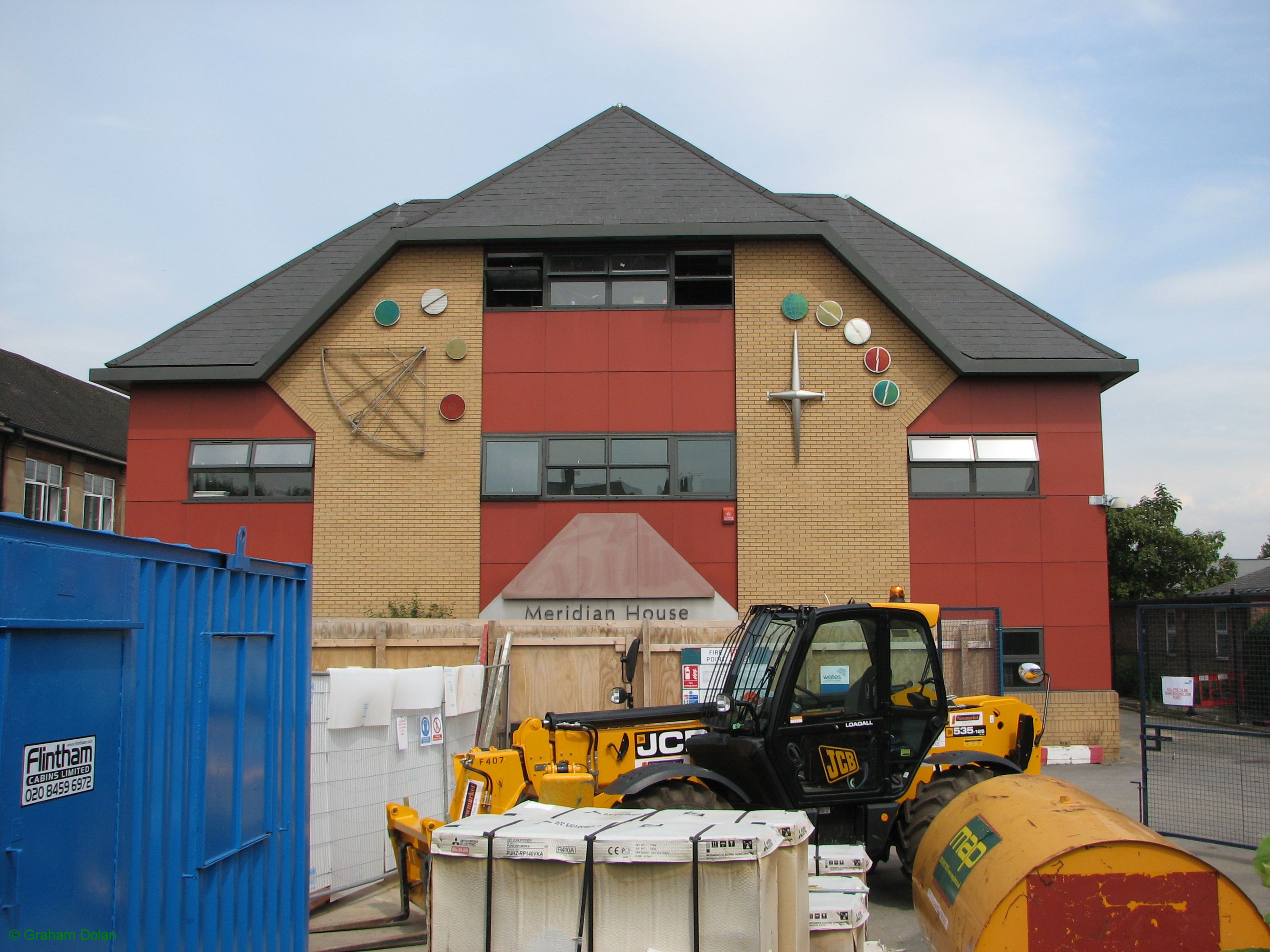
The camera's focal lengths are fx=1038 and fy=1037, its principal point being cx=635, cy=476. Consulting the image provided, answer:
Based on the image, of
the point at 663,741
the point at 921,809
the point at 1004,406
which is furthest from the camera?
the point at 1004,406

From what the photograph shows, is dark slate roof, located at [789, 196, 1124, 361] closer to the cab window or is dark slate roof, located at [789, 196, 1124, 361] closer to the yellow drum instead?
the cab window

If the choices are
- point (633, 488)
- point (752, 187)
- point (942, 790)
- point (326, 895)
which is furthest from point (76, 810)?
point (752, 187)

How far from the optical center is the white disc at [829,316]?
16.7 m

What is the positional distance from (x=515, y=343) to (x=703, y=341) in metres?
3.05

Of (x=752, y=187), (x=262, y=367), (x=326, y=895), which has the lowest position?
(x=326, y=895)

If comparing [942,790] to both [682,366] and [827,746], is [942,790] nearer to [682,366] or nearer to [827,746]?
[827,746]

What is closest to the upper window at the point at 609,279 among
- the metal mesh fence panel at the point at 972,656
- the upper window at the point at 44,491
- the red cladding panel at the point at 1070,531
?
the red cladding panel at the point at 1070,531

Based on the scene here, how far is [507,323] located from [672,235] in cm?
300

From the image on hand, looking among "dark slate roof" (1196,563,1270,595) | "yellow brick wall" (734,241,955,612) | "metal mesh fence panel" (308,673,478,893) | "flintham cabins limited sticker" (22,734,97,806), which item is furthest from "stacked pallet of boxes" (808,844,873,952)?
"dark slate roof" (1196,563,1270,595)

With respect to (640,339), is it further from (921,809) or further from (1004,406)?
(921,809)

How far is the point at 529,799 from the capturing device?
764cm

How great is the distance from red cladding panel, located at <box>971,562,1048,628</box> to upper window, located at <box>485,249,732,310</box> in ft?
19.6

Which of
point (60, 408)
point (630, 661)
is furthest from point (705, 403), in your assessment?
point (60, 408)

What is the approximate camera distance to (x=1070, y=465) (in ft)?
54.1
